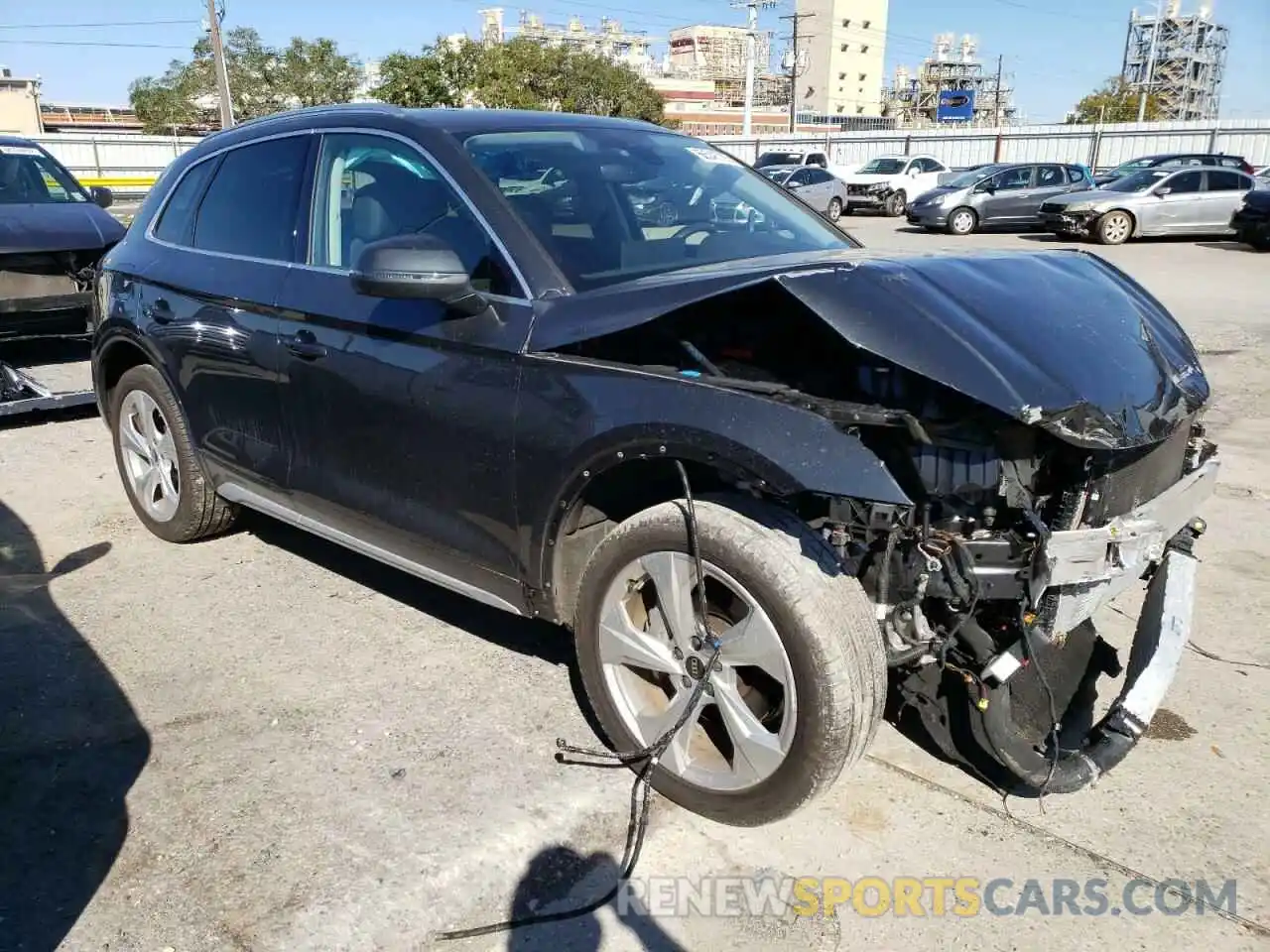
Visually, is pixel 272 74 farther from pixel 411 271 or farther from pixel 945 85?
pixel 945 85

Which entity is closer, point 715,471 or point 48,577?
point 715,471

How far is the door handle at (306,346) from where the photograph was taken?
11.5ft

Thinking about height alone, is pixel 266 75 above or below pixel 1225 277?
above

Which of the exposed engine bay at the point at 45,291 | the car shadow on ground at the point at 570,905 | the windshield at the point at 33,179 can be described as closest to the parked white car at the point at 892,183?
the windshield at the point at 33,179

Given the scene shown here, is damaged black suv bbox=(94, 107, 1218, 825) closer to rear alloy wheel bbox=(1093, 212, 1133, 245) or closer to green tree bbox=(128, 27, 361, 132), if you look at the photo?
rear alloy wheel bbox=(1093, 212, 1133, 245)

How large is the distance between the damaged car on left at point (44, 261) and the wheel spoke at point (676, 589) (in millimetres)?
5914

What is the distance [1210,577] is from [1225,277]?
13002 millimetres

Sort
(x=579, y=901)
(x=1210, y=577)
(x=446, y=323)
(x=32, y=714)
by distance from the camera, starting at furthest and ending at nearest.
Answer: (x=1210, y=577) < (x=32, y=714) < (x=446, y=323) < (x=579, y=901)

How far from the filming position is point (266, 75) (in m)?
67.6

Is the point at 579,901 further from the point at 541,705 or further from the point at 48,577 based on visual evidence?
the point at 48,577

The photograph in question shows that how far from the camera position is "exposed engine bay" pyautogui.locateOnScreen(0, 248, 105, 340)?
24.6ft

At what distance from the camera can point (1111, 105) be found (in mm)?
84625

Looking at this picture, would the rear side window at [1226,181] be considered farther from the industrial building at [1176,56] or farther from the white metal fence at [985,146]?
the industrial building at [1176,56]

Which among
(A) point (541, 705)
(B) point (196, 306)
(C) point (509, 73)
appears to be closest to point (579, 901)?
(A) point (541, 705)
